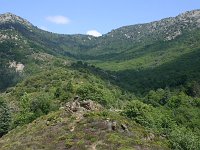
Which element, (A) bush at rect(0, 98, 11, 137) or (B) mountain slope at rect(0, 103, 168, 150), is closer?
(B) mountain slope at rect(0, 103, 168, 150)

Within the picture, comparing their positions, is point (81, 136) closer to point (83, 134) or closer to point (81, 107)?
point (83, 134)

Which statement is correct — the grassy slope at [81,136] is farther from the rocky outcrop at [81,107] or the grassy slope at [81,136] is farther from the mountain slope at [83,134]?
the rocky outcrop at [81,107]

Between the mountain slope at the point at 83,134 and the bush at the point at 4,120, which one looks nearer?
the mountain slope at the point at 83,134

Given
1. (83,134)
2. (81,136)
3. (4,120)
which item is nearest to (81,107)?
(83,134)

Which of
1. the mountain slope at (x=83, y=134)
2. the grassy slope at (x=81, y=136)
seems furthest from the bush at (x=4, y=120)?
the grassy slope at (x=81, y=136)

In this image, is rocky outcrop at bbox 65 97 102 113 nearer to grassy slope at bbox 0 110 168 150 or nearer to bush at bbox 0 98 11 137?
grassy slope at bbox 0 110 168 150

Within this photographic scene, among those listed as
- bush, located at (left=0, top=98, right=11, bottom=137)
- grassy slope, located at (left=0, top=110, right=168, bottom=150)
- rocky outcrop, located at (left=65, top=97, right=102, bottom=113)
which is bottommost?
bush, located at (left=0, top=98, right=11, bottom=137)

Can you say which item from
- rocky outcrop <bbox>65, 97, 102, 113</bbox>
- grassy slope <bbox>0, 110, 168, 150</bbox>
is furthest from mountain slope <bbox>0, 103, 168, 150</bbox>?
rocky outcrop <bbox>65, 97, 102, 113</bbox>

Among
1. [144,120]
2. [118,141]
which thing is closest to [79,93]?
[144,120]

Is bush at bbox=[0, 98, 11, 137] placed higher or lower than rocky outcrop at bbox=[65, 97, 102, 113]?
lower

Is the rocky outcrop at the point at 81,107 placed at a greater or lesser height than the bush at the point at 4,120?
greater

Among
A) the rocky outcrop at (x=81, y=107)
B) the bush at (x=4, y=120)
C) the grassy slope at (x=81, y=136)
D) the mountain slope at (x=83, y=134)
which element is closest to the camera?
the grassy slope at (x=81, y=136)

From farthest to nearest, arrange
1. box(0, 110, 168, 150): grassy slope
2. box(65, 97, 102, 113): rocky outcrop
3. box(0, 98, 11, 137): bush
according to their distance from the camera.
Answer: box(0, 98, 11, 137): bush < box(65, 97, 102, 113): rocky outcrop < box(0, 110, 168, 150): grassy slope

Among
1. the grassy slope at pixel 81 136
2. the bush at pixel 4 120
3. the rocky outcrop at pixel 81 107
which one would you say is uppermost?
the rocky outcrop at pixel 81 107
